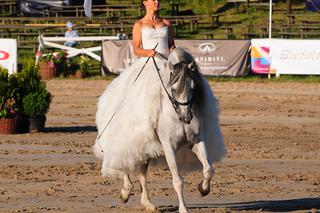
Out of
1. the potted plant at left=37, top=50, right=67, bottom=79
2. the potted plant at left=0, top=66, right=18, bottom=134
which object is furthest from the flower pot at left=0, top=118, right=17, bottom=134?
the potted plant at left=37, top=50, right=67, bottom=79

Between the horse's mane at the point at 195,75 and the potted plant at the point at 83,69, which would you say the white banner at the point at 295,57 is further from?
the horse's mane at the point at 195,75

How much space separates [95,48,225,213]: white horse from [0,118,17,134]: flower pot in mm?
9345

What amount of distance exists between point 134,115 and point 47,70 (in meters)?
22.5

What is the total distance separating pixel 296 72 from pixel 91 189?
18.4m

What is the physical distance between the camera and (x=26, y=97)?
64.3 feet

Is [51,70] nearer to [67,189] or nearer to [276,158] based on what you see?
[276,158]

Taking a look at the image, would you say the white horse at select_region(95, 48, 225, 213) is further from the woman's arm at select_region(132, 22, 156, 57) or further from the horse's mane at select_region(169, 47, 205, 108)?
the woman's arm at select_region(132, 22, 156, 57)

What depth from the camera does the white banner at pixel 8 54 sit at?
31.7 metres

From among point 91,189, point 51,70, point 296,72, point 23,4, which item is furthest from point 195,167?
point 23,4

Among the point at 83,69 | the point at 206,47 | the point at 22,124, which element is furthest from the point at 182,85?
the point at 83,69

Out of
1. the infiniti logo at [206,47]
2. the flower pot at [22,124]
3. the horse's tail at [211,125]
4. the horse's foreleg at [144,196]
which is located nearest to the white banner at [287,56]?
the infiniti logo at [206,47]

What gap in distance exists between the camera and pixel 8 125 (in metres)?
19.6

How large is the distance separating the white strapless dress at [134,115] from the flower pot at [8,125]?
27.6ft

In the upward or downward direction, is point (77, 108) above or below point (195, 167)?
below
